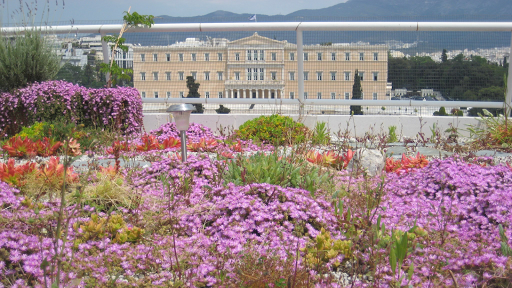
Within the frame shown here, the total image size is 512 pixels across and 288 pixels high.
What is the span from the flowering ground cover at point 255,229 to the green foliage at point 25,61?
3800 millimetres

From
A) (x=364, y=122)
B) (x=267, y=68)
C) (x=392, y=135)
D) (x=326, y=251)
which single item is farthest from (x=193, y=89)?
(x=326, y=251)

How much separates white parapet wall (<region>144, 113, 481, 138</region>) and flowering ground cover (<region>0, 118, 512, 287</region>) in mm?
3120

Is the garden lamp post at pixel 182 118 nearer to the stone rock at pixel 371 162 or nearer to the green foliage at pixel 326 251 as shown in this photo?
the stone rock at pixel 371 162

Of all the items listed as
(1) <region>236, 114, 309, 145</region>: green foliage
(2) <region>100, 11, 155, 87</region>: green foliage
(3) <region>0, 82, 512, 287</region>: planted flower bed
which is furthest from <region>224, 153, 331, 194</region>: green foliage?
(2) <region>100, 11, 155, 87</region>: green foliage

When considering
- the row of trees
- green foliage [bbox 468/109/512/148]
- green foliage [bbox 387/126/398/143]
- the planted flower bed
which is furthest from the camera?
the row of trees

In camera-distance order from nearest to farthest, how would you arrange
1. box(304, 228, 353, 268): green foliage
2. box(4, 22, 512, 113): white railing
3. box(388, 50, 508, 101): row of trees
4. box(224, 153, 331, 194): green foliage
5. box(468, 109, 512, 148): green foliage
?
box(304, 228, 353, 268): green foliage, box(224, 153, 331, 194): green foliage, box(468, 109, 512, 148): green foliage, box(4, 22, 512, 113): white railing, box(388, 50, 508, 101): row of trees

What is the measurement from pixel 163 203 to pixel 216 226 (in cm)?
59

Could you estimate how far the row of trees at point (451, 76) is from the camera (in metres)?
6.95

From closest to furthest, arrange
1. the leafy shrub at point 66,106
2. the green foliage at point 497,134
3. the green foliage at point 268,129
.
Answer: the green foliage at point 497,134, the green foliage at point 268,129, the leafy shrub at point 66,106

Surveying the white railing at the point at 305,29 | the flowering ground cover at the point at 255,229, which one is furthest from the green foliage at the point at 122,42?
the flowering ground cover at the point at 255,229

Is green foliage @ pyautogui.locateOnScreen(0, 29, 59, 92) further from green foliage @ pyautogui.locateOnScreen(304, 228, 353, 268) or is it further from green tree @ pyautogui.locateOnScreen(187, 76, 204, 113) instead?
green foliage @ pyautogui.locateOnScreen(304, 228, 353, 268)

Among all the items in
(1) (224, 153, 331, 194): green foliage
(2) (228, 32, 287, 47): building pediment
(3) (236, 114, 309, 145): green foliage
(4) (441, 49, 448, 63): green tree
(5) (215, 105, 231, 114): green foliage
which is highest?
(2) (228, 32, 287, 47): building pediment

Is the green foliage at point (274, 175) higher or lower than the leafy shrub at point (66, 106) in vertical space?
lower

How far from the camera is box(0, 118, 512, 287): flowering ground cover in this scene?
6.67 ft
